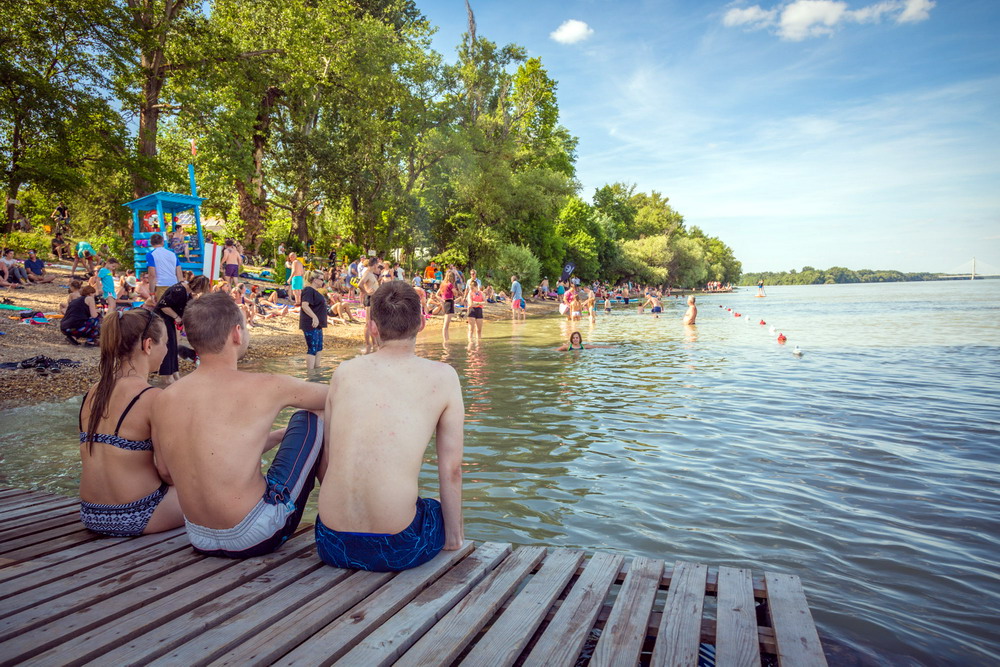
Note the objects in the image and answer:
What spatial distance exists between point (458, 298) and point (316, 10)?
14.6 m

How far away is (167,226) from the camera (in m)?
19.5

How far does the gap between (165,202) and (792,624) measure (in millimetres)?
20761

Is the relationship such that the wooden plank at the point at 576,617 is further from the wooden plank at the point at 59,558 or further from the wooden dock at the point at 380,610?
the wooden plank at the point at 59,558

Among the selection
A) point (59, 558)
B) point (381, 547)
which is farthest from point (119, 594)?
point (381, 547)

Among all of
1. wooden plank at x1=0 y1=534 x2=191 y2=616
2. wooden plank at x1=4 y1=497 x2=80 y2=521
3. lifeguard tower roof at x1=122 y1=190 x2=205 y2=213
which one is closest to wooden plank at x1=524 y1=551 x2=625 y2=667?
wooden plank at x1=0 y1=534 x2=191 y2=616

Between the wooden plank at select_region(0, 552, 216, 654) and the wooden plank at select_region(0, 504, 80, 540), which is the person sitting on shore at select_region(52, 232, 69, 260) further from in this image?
the wooden plank at select_region(0, 552, 216, 654)

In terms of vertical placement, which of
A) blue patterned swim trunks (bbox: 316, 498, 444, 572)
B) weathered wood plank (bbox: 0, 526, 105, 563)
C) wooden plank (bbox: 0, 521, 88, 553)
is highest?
blue patterned swim trunks (bbox: 316, 498, 444, 572)

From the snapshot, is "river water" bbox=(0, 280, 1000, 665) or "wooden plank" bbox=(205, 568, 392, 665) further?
"river water" bbox=(0, 280, 1000, 665)

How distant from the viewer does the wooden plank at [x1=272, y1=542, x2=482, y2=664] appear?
2311 millimetres

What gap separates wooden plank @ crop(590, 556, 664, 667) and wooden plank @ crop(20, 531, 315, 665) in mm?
1692

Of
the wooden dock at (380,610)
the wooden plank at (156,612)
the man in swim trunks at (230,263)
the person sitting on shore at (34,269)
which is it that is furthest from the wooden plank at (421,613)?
the person sitting on shore at (34,269)

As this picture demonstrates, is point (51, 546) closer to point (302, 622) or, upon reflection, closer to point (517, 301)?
point (302, 622)

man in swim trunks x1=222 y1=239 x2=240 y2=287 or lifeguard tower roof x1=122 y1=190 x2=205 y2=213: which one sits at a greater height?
lifeguard tower roof x1=122 y1=190 x2=205 y2=213

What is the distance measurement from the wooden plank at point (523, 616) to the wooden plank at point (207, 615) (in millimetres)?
1038
